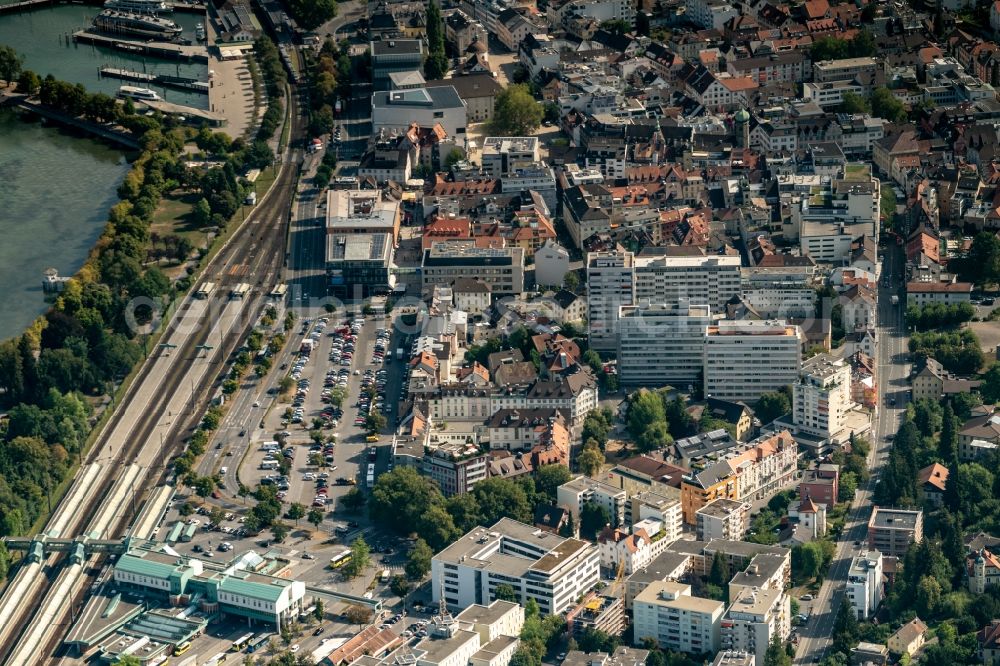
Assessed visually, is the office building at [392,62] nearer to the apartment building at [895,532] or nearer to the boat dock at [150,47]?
the boat dock at [150,47]

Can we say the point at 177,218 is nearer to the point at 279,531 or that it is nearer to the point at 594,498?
the point at 279,531

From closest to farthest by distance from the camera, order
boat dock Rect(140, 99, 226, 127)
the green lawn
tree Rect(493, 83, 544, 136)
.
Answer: the green lawn, tree Rect(493, 83, 544, 136), boat dock Rect(140, 99, 226, 127)

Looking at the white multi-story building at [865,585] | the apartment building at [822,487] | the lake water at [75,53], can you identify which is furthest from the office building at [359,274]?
the white multi-story building at [865,585]

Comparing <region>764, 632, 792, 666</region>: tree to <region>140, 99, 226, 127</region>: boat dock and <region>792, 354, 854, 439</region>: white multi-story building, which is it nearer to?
<region>792, 354, 854, 439</region>: white multi-story building

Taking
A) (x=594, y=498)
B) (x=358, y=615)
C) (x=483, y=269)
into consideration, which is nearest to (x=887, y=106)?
(x=483, y=269)

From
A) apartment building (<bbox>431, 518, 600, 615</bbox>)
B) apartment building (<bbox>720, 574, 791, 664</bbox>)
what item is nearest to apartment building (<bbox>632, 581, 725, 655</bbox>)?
apartment building (<bbox>720, 574, 791, 664</bbox>)

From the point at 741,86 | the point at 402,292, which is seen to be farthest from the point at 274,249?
the point at 741,86
